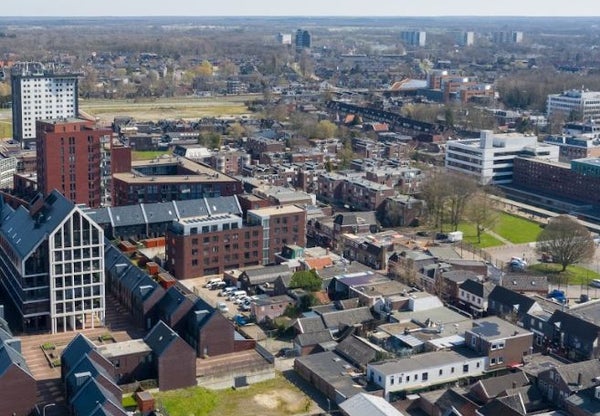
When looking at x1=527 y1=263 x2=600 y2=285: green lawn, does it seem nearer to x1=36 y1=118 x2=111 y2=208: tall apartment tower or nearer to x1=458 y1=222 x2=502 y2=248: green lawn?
x1=458 y1=222 x2=502 y2=248: green lawn

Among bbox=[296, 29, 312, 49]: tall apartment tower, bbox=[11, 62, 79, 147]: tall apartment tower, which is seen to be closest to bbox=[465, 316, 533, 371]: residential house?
bbox=[11, 62, 79, 147]: tall apartment tower

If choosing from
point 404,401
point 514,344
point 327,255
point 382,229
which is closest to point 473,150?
point 382,229

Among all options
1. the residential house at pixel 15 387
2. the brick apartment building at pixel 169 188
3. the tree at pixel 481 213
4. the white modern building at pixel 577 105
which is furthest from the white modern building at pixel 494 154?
the residential house at pixel 15 387

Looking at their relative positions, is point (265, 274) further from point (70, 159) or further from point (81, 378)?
point (70, 159)

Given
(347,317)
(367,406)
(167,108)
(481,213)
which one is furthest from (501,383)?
(167,108)

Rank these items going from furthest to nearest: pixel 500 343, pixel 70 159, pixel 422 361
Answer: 1. pixel 70 159
2. pixel 500 343
3. pixel 422 361

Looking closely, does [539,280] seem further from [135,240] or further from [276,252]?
[135,240]
